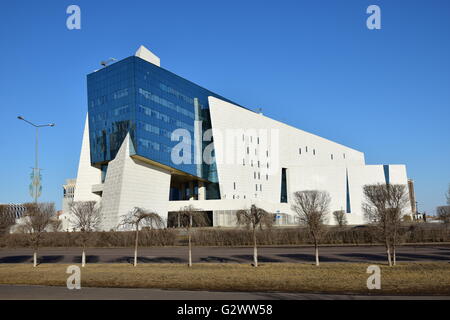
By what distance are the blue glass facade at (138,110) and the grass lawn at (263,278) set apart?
4415 cm

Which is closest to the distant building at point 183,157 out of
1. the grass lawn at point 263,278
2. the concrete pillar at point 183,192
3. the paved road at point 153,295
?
the concrete pillar at point 183,192

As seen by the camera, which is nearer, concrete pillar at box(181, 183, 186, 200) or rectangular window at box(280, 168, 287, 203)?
concrete pillar at box(181, 183, 186, 200)

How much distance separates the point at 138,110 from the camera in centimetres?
6744

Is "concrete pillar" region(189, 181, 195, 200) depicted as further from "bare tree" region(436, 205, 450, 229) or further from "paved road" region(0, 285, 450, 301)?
"paved road" region(0, 285, 450, 301)

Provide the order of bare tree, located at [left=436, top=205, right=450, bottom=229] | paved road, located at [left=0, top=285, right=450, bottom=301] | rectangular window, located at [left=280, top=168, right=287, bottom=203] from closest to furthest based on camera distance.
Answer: paved road, located at [left=0, top=285, right=450, bottom=301] → bare tree, located at [left=436, top=205, right=450, bottom=229] → rectangular window, located at [left=280, top=168, right=287, bottom=203]

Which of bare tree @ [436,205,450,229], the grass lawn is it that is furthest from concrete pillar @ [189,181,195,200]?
the grass lawn

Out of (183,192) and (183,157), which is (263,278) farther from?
(183,192)

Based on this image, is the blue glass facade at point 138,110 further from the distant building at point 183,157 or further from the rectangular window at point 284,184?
the rectangular window at point 284,184

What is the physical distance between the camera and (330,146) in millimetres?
112375

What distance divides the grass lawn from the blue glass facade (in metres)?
44.1

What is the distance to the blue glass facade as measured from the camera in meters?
67.9

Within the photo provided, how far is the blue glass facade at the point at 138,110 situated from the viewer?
67.9 m

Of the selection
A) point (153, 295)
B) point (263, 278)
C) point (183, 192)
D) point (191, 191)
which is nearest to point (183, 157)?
point (191, 191)
